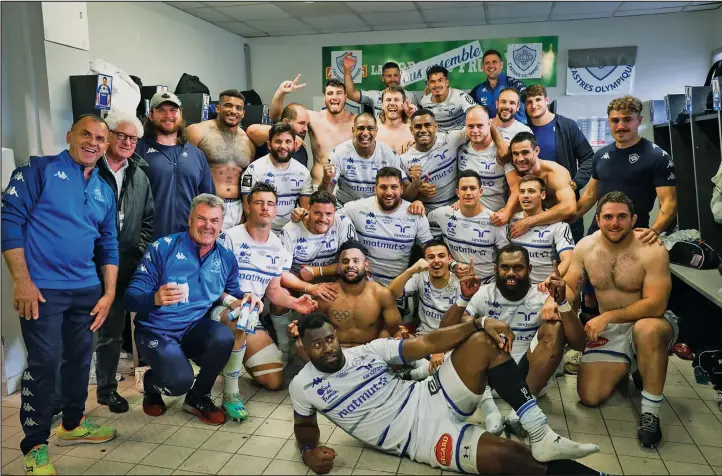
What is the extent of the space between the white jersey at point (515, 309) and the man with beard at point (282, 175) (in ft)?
5.45

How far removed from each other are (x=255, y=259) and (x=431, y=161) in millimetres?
1630

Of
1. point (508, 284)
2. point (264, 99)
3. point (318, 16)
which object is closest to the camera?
point (508, 284)

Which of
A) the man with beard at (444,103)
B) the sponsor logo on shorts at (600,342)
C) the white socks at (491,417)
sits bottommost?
the white socks at (491,417)

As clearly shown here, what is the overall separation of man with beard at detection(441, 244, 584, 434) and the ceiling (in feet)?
15.0

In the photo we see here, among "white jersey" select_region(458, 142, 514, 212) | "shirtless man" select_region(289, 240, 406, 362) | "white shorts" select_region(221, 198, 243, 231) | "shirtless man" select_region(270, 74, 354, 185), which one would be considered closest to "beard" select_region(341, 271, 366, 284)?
"shirtless man" select_region(289, 240, 406, 362)

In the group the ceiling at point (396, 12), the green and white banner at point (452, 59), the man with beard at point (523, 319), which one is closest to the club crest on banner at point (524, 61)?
the green and white banner at point (452, 59)

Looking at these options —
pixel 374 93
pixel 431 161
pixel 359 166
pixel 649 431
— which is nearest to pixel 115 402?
pixel 359 166

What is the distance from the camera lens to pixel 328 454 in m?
2.71

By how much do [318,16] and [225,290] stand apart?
5257mm

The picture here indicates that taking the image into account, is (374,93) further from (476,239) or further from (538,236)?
(538,236)

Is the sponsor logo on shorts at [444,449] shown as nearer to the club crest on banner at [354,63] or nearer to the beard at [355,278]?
the beard at [355,278]

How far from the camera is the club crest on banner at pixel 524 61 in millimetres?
7828

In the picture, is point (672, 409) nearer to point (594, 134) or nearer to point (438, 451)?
point (438, 451)

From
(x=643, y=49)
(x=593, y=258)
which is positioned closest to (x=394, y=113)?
(x=593, y=258)
